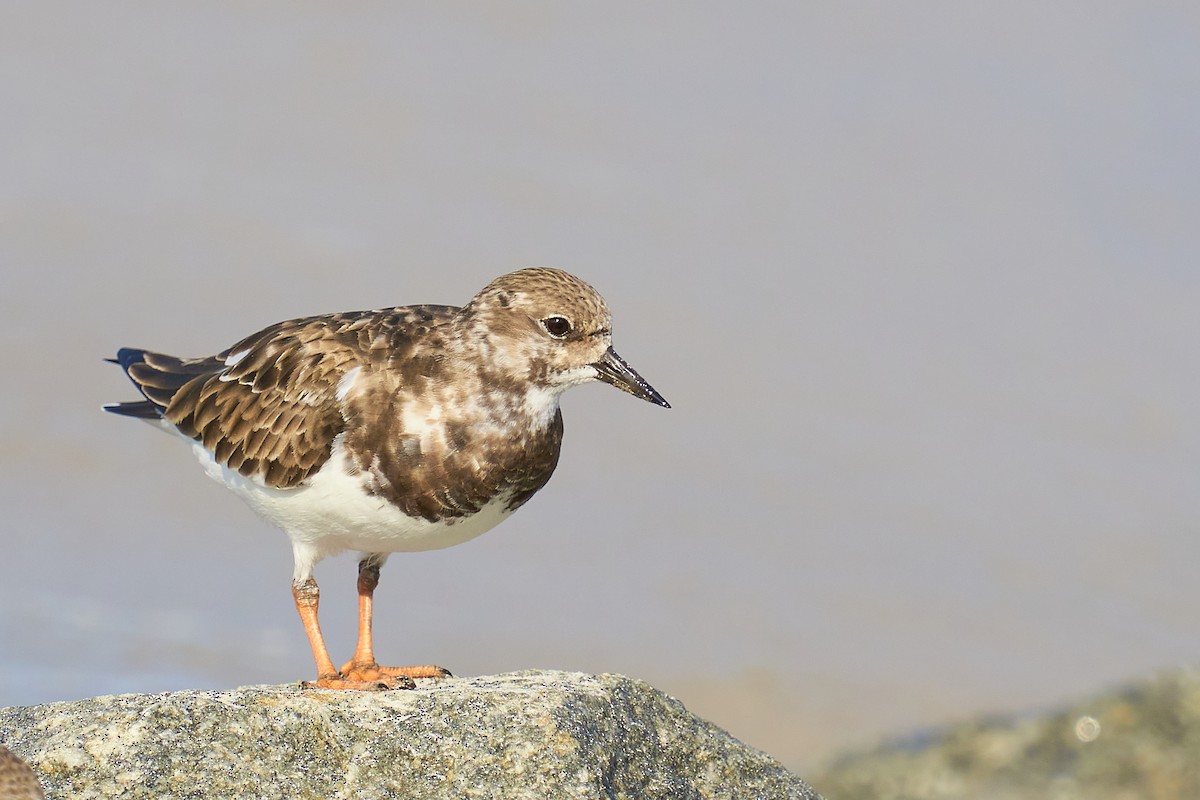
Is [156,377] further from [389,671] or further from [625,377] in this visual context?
[625,377]

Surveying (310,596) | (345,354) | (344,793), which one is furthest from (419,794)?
(345,354)

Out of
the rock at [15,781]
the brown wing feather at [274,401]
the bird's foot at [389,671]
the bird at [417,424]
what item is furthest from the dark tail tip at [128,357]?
the rock at [15,781]

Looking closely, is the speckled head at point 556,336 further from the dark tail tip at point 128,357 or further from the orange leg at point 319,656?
the dark tail tip at point 128,357

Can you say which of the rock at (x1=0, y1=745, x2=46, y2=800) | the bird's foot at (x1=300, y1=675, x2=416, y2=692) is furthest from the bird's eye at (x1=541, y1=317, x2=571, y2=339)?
the rock at (x1=0, y1=745, x2=46, y2=800)

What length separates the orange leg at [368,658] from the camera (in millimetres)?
10102

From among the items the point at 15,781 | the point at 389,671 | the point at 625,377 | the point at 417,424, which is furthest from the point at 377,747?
the point at 625,377

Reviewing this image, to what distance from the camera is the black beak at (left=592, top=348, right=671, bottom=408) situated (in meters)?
9.89

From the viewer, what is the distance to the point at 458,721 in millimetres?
8539

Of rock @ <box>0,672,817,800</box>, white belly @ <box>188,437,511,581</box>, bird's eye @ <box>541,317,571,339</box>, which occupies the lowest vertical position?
rock @ <box>0,672,817,800</box>

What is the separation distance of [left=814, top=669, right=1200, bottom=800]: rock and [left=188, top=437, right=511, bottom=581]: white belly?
6.69 metres

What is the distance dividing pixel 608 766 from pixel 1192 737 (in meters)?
8.24

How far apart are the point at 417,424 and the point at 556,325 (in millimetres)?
1172

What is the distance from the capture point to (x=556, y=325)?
32.3ft

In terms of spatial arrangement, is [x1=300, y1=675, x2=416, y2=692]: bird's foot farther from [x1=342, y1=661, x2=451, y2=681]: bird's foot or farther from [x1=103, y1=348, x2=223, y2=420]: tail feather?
[x1=103, y1=348, x2=223, y2=420]: tail feather
